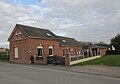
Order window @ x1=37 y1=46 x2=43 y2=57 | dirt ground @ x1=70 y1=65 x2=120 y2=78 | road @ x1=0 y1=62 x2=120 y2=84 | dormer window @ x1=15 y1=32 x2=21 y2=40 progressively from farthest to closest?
dormer window @ x1=15 y1=32 x2=21 y2=40 < window @ x1=37 y1=46 x2=43 y2=57 < dirt ground @ x1=70 y1=65 x2=120 y2=78 < road @ x1=0 y1=62 x2=120 y2=84

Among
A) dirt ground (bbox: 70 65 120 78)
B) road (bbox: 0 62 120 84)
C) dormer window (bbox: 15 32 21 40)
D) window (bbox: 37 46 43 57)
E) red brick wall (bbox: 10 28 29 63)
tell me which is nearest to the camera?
road (bbox: 0 62 120 84)

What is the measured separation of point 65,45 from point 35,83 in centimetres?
3356

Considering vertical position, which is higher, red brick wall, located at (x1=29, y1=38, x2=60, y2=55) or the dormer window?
the dormer window

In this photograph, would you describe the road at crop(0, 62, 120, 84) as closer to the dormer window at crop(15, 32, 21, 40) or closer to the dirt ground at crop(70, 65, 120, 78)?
the dirt ground at crop(70, 65, 120, 78)

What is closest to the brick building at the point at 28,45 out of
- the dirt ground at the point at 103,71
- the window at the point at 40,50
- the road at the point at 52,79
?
the window at the point at 40,50

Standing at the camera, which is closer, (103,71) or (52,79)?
(52,79)

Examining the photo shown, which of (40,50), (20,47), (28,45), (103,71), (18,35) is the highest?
(18,35)

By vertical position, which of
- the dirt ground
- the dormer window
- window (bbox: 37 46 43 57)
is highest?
the dormer window

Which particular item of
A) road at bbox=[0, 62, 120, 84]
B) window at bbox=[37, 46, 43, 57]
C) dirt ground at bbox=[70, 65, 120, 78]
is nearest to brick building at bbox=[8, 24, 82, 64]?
window at bbox=[37, 46, 43, 57]

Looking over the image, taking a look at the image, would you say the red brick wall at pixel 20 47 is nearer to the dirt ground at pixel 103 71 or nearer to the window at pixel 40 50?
the window at pixel 40 50

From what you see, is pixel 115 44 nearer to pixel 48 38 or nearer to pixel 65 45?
pixel 65 45

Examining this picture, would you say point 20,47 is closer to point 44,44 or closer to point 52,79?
point 44,44

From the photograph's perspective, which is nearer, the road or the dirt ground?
the road

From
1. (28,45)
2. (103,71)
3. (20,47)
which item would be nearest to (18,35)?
(20,47)
